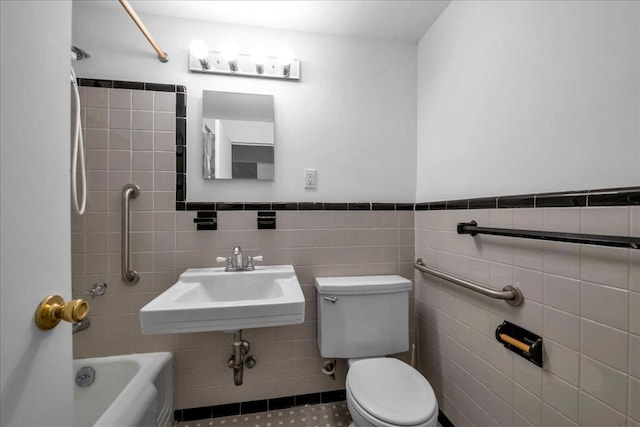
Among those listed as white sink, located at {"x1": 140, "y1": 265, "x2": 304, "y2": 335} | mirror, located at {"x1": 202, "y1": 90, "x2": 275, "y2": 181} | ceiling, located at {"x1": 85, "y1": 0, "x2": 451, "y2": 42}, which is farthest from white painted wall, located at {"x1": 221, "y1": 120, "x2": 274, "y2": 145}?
white sink, located at {"x1": 140, "y1": 265, "x2": 304, "y2": 335}

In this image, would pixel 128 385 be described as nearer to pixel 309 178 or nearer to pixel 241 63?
pixel 309 178

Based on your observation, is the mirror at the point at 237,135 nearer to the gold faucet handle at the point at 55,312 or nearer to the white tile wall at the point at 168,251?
the white tile wall at the point at 168,251

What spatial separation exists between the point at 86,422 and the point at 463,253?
6.42 ft

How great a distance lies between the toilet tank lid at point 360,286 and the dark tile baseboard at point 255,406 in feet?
2.26

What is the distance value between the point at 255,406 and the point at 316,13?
87.8 inches

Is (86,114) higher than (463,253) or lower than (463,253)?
higher

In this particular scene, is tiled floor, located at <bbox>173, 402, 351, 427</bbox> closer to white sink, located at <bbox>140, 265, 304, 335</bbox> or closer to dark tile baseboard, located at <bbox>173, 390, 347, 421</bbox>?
dark tile baseboard, located at <bbox>173, 390, 347, 421</bbox>

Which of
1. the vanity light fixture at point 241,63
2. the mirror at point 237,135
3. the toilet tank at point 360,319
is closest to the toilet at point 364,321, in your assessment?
the toilet tank at point 360,319

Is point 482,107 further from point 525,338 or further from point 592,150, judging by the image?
point 525,338

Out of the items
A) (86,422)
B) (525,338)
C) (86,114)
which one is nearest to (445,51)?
(525,338)

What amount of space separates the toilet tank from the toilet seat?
0.34 feet

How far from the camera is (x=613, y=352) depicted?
27.0 inches

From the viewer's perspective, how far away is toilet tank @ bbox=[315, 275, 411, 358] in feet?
4.35

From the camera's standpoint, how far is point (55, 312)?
46 cm
